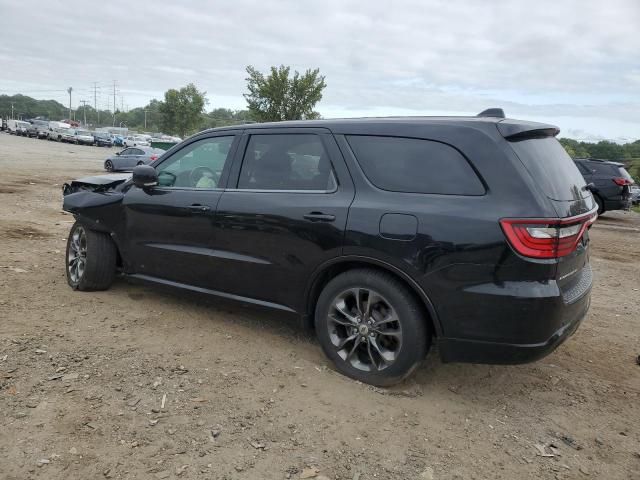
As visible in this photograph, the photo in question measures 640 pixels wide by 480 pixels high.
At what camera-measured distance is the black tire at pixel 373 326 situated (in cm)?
326

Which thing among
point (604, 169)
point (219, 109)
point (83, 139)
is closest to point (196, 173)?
point (604, 169)

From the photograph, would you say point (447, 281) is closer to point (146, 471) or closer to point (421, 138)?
point (421, 138)

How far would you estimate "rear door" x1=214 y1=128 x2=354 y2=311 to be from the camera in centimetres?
359

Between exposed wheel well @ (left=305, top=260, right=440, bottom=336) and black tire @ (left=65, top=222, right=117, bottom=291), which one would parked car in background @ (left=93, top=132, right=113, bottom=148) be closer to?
black tire @ (left=65, top=222, right=117, bottom=291)

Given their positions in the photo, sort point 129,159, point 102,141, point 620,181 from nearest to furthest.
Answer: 1. point 620,181
2. point 129,159
3. point 102,141

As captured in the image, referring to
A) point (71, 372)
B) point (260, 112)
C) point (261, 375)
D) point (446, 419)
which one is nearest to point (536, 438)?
point (446, 419)

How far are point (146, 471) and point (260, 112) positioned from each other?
27001 mm

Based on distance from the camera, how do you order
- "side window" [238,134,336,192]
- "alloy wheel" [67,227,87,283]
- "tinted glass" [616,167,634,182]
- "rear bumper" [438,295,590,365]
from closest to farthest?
"rear bumper" [438,295,590,365] → "side window" [238,134,336,192] → "alloy wheel" [67,227,87,283] → "tinted glass" [616,167,634,182]

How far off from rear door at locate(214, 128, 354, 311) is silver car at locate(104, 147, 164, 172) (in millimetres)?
20518

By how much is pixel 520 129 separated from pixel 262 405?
229 cm

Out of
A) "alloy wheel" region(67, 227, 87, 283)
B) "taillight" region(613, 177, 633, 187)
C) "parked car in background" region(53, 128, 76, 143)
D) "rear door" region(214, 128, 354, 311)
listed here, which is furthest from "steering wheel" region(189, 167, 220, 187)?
"parked car in background" region(53, 128, 76, 143)

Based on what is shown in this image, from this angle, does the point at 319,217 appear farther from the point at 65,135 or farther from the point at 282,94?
the point at 65,135

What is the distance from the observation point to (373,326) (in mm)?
3418

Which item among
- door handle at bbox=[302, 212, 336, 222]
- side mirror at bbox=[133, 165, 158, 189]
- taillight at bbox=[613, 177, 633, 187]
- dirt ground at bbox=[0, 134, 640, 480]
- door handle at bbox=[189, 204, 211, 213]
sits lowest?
dirt ground at bbox=[0, 134, 640, 480]
